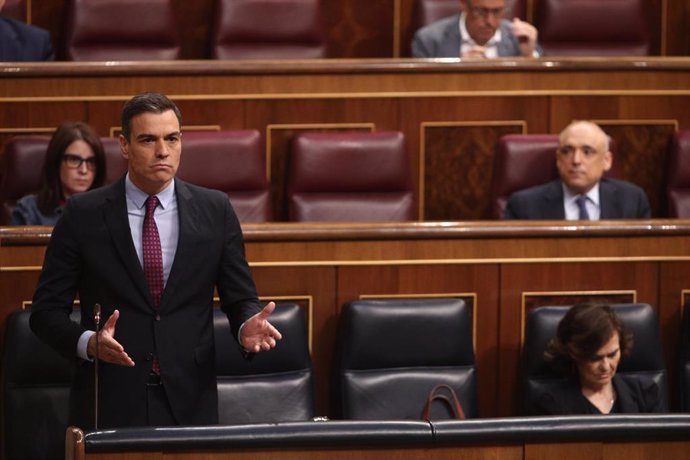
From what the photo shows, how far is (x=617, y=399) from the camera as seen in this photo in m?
1.12

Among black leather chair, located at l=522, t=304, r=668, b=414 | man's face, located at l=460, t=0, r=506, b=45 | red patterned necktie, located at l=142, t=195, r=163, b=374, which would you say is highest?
man's face, located at l=460, t=0, r=506, b=45

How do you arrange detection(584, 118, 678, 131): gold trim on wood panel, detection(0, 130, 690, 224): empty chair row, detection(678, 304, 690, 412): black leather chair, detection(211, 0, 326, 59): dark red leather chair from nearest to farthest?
detection(678, 304, 690, 412): black leather chair
detection(0, 130, 690, 224): empty chair row
detection(584, 118, 678, 131): gold trim on wood panel
detection(211, 0, 326, 59): dark red leather chair

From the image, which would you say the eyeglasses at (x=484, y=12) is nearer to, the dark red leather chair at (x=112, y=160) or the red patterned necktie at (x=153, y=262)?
the dark red leather chair at (x=112, y=160)

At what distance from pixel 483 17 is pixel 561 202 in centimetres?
35

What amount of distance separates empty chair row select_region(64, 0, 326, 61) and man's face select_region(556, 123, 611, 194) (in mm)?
509

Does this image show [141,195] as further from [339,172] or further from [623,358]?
[339,172]

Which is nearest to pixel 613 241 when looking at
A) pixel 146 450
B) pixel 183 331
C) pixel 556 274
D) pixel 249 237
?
pixel 556 274

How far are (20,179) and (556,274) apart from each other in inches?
25.1

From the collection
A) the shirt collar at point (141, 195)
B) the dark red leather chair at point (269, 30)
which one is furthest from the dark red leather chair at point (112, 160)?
the shirt collar at point (141, 195)

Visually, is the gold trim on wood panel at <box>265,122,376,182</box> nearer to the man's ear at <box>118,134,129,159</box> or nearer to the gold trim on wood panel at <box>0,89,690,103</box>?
the gold trim on wood panel at <box>0,89,690,103</box>

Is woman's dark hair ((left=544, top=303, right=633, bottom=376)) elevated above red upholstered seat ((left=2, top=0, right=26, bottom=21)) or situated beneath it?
situated beneath

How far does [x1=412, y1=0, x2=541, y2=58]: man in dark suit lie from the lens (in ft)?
5.46

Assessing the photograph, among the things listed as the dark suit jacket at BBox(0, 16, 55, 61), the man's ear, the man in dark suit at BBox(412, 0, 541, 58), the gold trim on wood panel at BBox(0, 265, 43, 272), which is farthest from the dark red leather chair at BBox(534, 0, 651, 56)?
the man's ear

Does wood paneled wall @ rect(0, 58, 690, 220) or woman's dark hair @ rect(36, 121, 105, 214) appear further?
wood paneled wall @ rect(0, 58, 690, 220)
